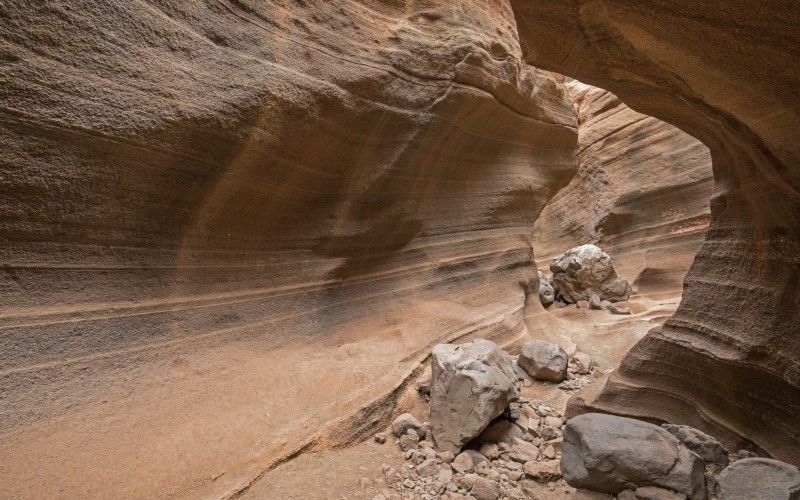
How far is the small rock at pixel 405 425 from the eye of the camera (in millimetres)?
3128

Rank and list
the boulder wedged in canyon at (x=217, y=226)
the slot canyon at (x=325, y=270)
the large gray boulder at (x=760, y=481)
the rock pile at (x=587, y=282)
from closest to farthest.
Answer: the large gray boulder at (x=760, y=481) < the slot canyon at (x=325, y=270) < the boulder wedged in canyon at (x=217, y=226) < the rock pile at (x=587, y=282)

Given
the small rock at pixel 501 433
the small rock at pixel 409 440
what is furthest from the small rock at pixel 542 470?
the small rock at pixel 409 440

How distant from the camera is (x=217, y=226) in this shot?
3.43 metres

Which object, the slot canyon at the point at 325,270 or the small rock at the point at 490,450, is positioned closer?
the slot canyon at the point at 325,270

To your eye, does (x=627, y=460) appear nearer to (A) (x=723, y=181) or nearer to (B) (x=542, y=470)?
(B) (x=542, y=470)

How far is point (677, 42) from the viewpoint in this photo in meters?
2.24

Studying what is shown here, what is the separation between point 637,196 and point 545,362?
19.4ft

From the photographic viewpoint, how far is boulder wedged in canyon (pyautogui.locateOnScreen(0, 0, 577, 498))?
2.41 metres

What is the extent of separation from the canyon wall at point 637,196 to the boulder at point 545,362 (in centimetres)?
460

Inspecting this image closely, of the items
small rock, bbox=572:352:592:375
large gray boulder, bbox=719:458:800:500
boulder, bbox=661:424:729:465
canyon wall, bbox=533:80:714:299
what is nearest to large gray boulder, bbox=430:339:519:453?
boulder, bbox=661:424:729:465

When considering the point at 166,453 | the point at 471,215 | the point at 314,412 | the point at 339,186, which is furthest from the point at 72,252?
the point at 471,215

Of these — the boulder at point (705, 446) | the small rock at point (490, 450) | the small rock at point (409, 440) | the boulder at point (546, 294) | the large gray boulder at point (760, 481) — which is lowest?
the small rock at point (409, 440)

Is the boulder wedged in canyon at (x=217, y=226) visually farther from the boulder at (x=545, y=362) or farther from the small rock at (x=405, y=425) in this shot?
the boulder at (x=545, y=362)

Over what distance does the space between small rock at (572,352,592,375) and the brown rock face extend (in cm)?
105
